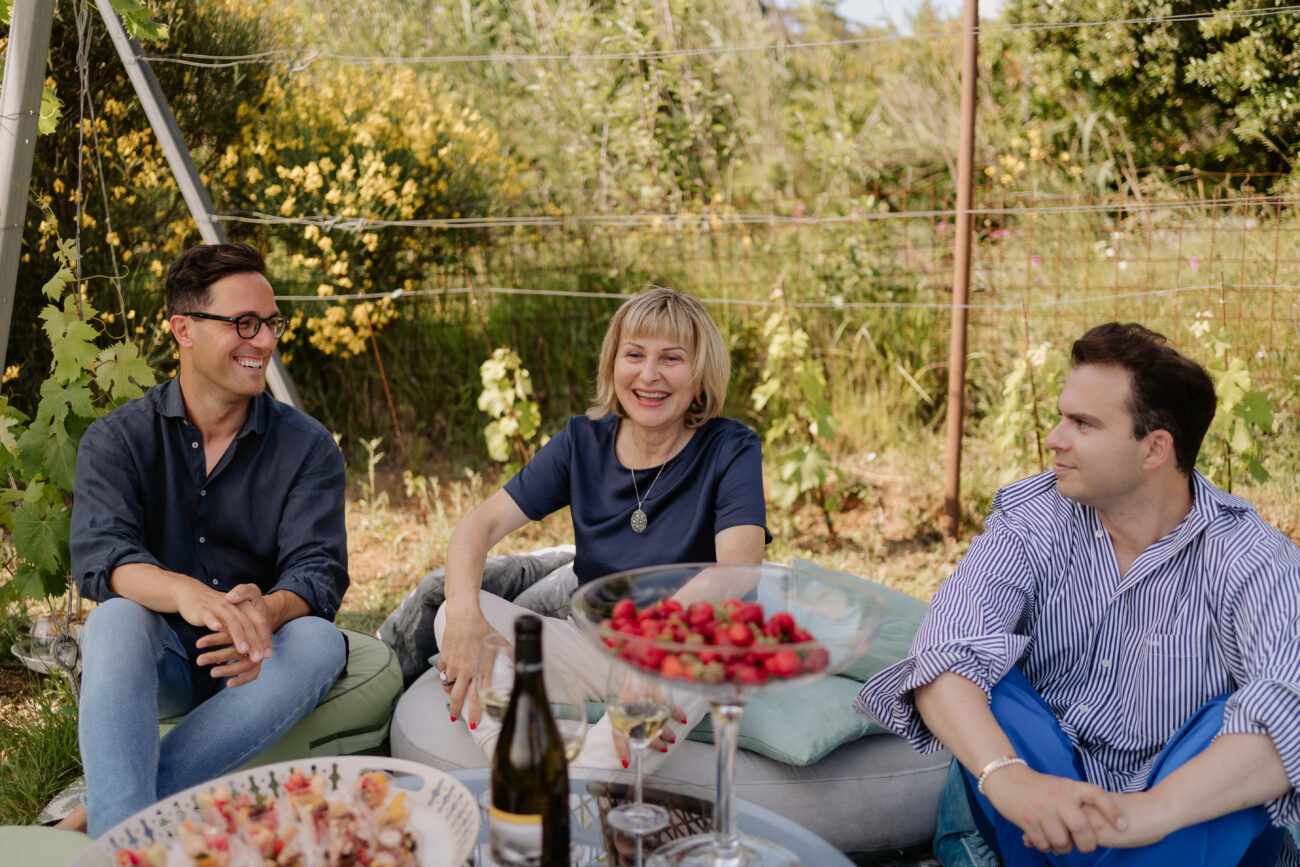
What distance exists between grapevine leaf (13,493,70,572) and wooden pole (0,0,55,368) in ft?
1.38

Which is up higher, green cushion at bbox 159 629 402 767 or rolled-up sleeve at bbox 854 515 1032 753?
rolled-up sleeve at bbox 854 515 1032 753

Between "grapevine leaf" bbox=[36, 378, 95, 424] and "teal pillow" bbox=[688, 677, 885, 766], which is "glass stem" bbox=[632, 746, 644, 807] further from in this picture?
"grapevine leaf" bbox=[36, 378, 95, 424]

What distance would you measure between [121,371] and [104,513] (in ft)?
2.19

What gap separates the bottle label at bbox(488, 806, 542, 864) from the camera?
4.10 ft

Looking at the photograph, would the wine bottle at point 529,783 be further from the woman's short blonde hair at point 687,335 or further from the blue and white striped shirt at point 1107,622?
the woman's short blonde hair at point 687,335

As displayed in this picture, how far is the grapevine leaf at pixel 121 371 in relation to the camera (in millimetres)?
2777

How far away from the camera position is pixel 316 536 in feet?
7.77

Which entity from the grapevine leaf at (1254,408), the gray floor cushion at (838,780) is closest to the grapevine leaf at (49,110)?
the gray floor cushion at (838,780)

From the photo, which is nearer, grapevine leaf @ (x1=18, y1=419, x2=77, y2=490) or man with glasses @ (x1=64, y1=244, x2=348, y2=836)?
man with glasses @ (x1=64, y1=244, x2=348, y2=836)

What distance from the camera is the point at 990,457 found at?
15.6 feet

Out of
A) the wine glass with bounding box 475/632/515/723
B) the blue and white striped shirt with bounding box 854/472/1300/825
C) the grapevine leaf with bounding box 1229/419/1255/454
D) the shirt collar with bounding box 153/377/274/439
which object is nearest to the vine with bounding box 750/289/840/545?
the grapevine leaf with bounding box 1229/419/1255/454

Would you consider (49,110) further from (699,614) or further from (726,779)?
(726,779)

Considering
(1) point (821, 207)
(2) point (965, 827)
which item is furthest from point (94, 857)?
(1) point (821, 207)

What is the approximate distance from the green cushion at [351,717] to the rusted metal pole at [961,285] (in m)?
2.31
